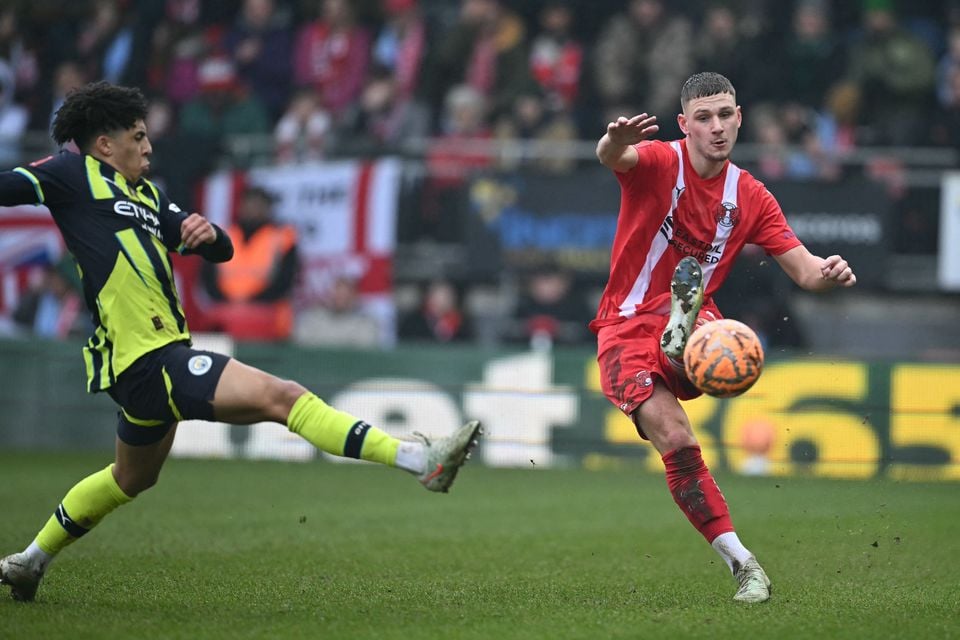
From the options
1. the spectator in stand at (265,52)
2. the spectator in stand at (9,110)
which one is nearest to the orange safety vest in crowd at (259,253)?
the spectator in stand at (265,52)

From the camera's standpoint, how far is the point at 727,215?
6.86 meters

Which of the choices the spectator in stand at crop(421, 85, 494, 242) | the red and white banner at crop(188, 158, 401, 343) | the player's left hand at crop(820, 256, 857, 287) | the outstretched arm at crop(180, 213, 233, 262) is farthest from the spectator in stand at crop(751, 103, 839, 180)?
the outstretched arm at crop(180, 213, 233, 262)

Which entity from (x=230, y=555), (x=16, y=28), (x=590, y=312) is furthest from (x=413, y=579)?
(x=16, y=28)

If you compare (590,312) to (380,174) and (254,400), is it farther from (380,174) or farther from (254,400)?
(254,400)

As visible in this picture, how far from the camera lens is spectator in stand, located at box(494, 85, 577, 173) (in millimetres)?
15172

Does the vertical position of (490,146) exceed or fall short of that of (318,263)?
it exceeds it

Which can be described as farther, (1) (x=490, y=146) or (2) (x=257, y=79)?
(2) (x=257, y=79)

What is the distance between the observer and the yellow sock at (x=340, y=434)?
593 cm

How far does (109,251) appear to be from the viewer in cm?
623

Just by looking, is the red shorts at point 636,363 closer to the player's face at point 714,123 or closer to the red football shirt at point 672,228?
the red football shirt at point 672,228

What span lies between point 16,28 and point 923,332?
12783mm

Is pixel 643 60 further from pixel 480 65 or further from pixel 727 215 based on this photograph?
pixel 727 215

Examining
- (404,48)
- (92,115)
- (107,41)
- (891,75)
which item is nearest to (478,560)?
(92,115)

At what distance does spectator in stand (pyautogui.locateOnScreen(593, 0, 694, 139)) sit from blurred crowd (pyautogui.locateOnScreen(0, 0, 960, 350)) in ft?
0.08
